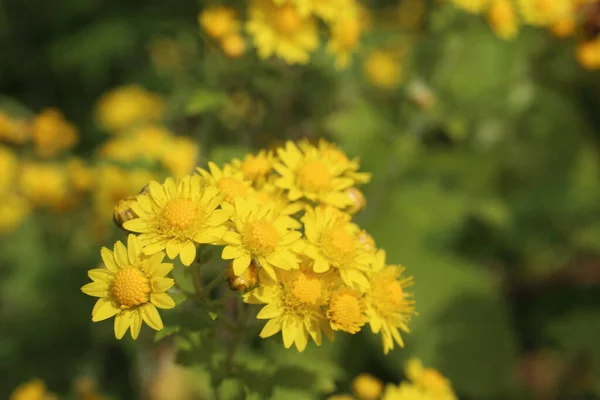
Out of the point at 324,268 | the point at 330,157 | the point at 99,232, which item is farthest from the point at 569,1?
the point at 99,232

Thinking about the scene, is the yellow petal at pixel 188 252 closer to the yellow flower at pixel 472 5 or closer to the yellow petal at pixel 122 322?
the yellow petal at pixel 122 322

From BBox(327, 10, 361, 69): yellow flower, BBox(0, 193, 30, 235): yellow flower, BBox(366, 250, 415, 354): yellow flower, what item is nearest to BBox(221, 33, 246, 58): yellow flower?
BBox(327, 10, 361, 69): yellow flower

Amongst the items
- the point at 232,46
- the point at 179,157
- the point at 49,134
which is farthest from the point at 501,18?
the point at 49,134

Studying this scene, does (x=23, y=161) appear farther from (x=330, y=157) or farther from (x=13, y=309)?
(x=330, y=157)

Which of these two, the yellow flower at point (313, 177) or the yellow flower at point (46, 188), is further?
the yellow flower at point (46, 188)

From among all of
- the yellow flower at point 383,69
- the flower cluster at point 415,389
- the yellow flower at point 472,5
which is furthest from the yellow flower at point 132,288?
the yellow flower at point 383,69

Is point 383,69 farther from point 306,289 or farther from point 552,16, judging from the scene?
point 306,289

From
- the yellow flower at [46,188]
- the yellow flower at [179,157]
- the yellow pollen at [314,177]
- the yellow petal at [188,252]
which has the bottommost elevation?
the yellow petal at [188,252]
